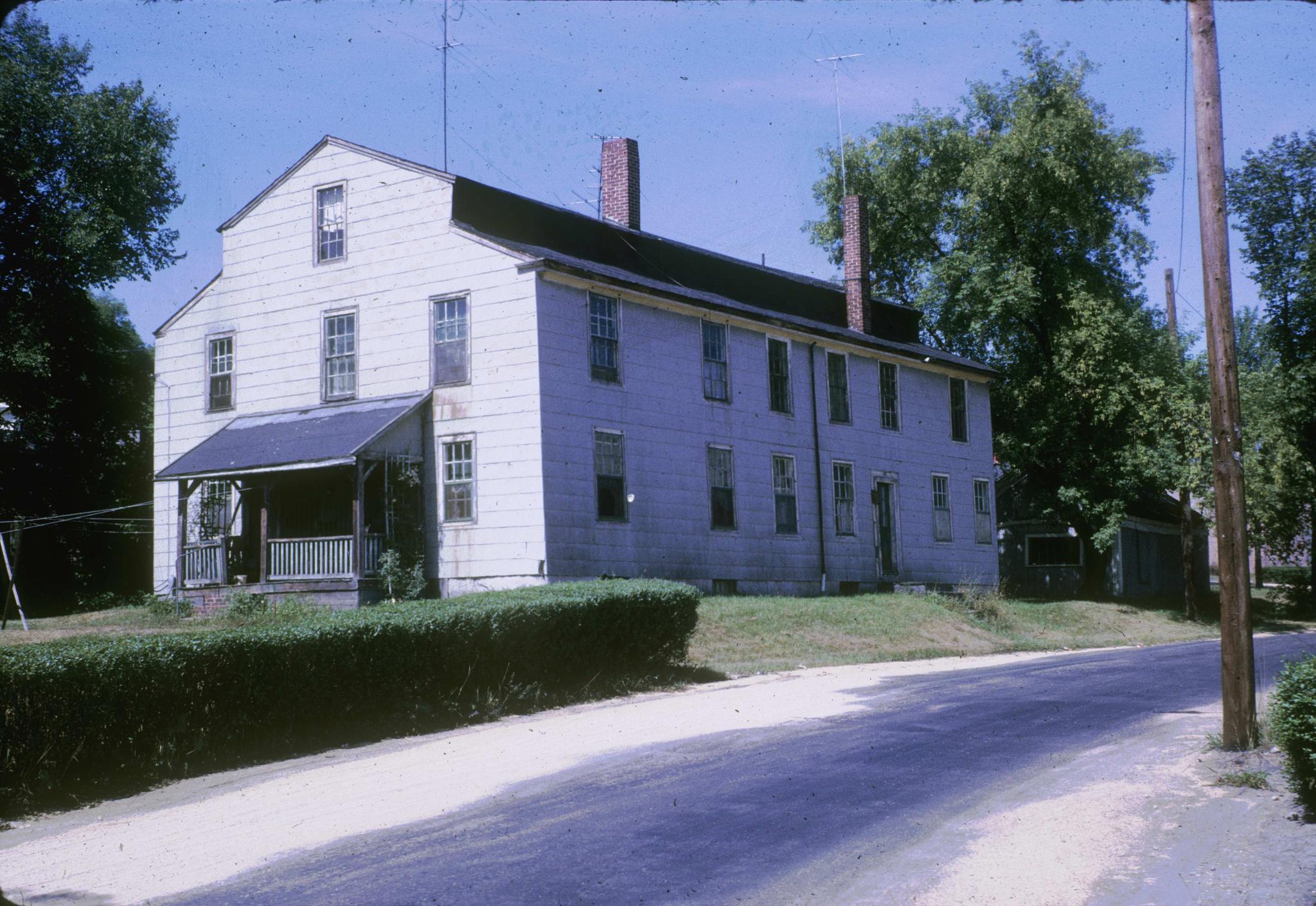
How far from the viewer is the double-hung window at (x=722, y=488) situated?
1068 inches

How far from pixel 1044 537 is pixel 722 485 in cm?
2217

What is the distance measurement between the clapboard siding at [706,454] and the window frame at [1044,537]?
10.5 meters

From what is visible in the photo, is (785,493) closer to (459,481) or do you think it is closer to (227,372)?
(459,481)

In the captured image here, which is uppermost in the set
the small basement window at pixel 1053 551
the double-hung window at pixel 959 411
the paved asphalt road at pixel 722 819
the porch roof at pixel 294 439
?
the double-hung window at pixel 959 411

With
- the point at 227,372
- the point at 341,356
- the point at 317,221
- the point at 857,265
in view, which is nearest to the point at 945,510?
the point at 857,265

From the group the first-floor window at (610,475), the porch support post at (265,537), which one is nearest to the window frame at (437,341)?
the first-floor window at (610,475)

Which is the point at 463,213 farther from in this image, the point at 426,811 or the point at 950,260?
the point at 950,260

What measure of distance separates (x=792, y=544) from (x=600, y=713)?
1563cm

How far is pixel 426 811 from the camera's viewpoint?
9109 millimetres

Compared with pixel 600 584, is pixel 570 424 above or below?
above

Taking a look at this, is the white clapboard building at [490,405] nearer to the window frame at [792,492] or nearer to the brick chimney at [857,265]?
the window frame at [792,492]

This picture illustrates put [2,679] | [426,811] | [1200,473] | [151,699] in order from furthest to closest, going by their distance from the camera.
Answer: [1200,473] < [151,699] < [2,679] < [426,811]

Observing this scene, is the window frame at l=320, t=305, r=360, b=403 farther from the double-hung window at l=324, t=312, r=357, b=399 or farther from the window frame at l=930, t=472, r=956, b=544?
the window frame at l=930, t=472, r=956, b=544

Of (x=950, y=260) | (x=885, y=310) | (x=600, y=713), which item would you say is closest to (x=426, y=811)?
(x=600, y=713)
